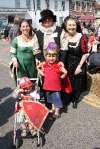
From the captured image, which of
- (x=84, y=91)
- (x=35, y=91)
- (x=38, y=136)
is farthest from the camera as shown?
(x=84, y=91)

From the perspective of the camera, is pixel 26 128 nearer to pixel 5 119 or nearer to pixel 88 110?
pixel 5 119

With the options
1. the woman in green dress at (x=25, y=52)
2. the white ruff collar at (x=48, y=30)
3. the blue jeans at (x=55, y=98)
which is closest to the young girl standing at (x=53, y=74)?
the blue jeans at (x=55, y=98)

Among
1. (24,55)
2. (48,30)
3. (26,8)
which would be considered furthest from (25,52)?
(26,8)

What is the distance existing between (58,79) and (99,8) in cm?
9187

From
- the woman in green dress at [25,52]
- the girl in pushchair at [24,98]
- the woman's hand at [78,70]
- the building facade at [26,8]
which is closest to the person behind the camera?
the girl in pushchair at [24,98]

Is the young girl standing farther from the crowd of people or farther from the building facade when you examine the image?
the building facade

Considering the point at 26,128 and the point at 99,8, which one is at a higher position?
the point at 26,128

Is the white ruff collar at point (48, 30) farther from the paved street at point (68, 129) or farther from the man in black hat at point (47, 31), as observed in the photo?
the paved street at point (68, 129)

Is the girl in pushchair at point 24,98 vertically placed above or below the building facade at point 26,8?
above

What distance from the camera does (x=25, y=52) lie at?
7980 millimetres

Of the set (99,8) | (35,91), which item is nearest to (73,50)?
(35,91)

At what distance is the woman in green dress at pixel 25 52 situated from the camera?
25.7 ft

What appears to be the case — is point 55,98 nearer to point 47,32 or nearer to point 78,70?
point 78,70

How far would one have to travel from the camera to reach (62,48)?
8.47 m
